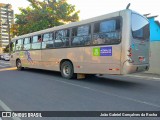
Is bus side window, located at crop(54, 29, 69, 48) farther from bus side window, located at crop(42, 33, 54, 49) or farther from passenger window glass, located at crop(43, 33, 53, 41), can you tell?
passenger window glass, located at crop(43, 33, 53, 41)

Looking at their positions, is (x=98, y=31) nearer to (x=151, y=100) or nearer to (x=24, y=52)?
(x=151, y=100)

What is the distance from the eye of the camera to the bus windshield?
8.41 m

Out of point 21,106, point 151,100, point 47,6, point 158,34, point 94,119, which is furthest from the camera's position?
point 47,6

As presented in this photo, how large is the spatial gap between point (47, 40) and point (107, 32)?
4927 mm

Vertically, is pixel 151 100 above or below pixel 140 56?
below

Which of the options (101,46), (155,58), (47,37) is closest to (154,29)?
(155,58)

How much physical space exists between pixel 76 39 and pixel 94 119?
240 inches

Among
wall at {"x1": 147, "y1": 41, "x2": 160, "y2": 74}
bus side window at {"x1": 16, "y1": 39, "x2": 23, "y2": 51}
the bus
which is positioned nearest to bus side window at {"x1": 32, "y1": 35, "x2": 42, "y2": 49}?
the bus

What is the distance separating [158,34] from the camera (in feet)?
67.1

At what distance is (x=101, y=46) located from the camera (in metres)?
8.88

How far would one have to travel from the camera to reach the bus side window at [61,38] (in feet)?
35.8

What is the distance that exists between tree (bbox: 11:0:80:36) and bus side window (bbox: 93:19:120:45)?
60.7 ft

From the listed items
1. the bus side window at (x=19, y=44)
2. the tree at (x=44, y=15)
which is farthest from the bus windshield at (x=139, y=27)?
the tree at (x=44, y=15)

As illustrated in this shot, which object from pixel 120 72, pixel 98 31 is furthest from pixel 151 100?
pixel 98 31
